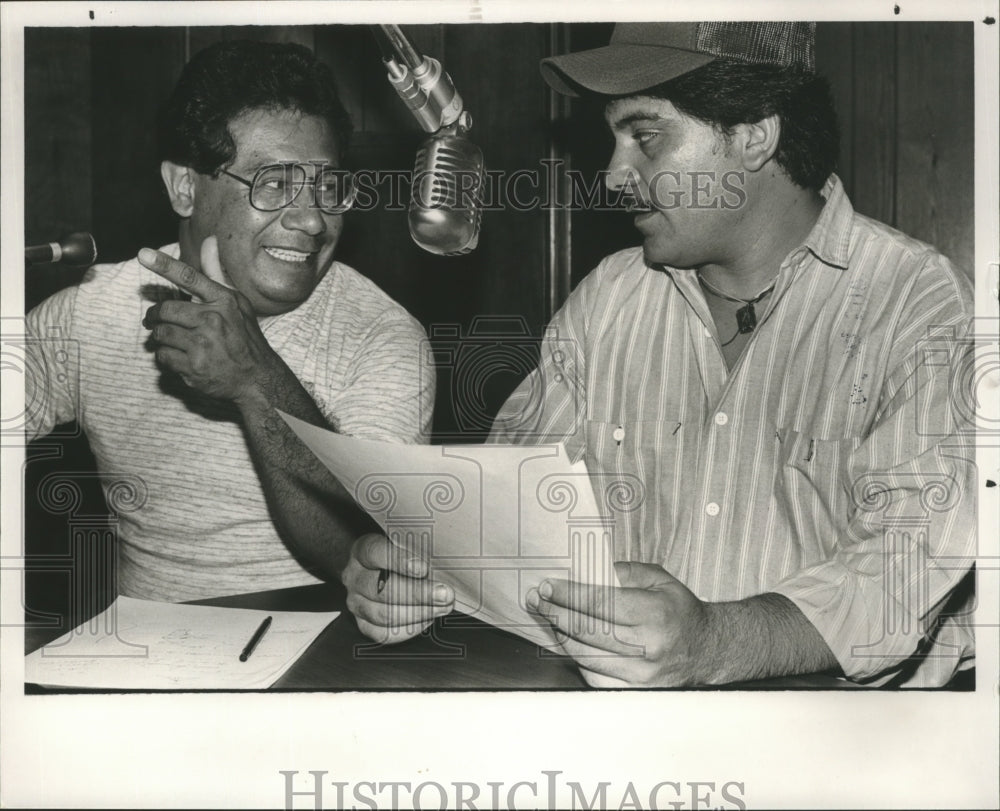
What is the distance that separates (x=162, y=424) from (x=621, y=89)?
70 centimetres

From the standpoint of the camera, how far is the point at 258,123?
127 cm

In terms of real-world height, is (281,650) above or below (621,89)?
below

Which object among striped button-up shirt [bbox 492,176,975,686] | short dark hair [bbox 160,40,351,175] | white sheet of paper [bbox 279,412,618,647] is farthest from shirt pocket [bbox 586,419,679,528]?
short dark hair [bbox 160,40,351,175]

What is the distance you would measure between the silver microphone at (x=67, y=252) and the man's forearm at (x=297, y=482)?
28 centimetres

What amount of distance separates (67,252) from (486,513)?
0.65 m

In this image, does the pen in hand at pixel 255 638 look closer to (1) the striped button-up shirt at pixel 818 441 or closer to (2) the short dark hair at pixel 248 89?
(1) the striped button-up shirt at pixel 818 441

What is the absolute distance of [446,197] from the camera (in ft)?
4.17

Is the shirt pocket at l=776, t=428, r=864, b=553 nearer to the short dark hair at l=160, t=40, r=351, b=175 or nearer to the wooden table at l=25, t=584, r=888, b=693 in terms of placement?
the wooden table at l=25, t=584, r=888, b=693

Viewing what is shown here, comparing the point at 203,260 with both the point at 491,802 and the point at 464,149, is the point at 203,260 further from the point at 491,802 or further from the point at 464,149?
the point at 491,802

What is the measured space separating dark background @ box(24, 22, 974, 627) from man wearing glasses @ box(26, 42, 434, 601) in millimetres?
28

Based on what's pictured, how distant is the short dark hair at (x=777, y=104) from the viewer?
1226 mm

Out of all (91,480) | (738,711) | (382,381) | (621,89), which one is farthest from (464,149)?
(738,711)

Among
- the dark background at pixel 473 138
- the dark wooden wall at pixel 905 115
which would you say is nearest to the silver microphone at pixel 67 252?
the dark background at pixel 473 138

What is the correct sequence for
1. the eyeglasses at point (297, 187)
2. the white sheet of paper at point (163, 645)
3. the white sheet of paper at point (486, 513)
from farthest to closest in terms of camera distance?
the eyeglasses at point (297, 187), the white sheet of paper at point (163, 645), the white sheet of paper at point (486, 513)
